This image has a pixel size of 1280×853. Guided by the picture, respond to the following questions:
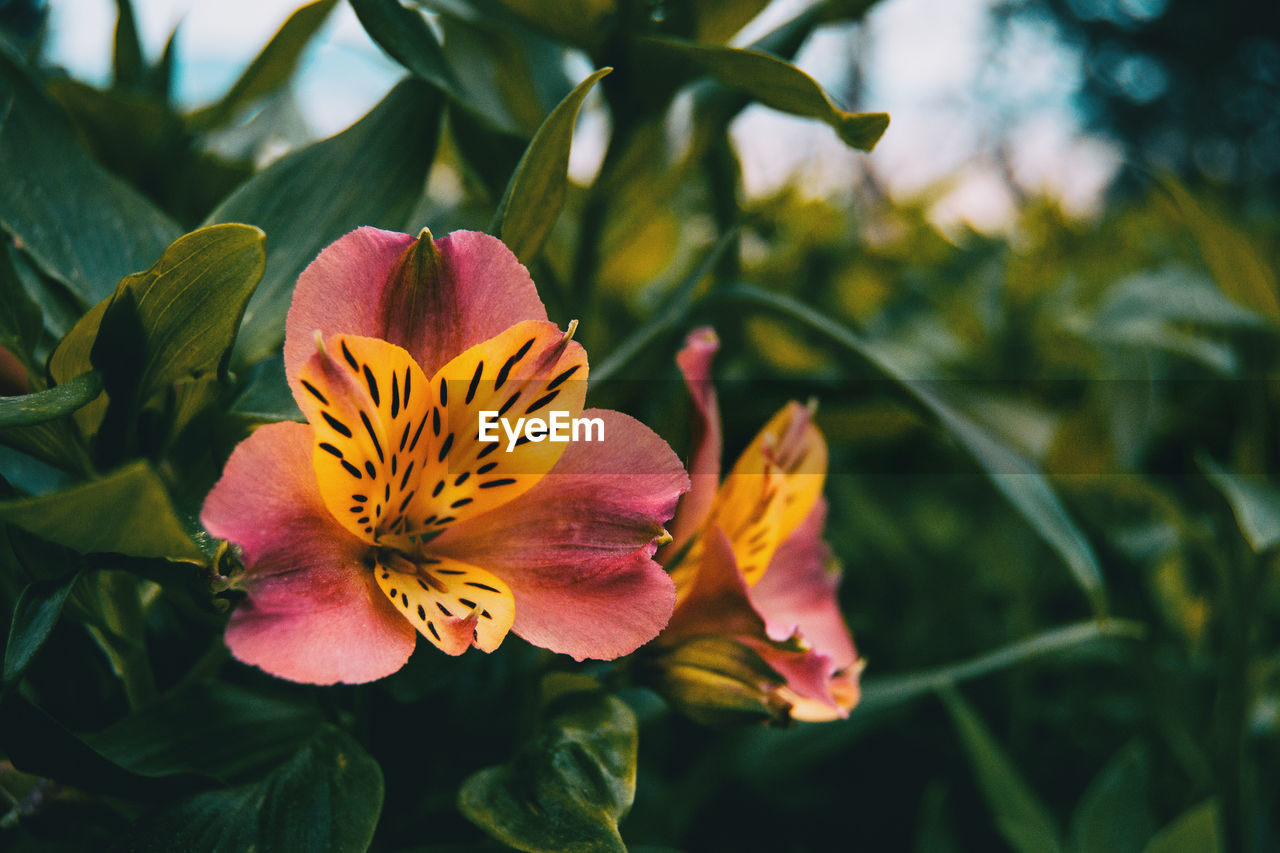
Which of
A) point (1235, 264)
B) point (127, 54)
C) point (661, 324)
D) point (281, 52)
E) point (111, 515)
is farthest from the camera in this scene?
point (1235, 264)

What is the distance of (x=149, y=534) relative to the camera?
282 mm

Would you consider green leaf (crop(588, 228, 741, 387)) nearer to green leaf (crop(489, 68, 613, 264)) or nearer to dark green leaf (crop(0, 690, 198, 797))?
green leaf (crop(489, 68, 613, 264))

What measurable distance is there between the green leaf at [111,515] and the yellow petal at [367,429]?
0.18 feet

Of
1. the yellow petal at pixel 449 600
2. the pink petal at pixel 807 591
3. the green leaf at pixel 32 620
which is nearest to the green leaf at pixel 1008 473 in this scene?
the pink petal at pixel 807 591

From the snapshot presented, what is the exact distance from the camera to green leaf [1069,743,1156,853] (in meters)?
0.73

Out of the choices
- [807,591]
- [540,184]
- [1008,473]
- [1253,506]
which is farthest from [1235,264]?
[540,184]

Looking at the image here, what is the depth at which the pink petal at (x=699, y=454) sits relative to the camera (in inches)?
17.4

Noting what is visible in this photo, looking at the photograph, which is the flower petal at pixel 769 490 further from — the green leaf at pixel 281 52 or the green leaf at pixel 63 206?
the green leaf at pixel 281 52

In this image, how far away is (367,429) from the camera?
33 cm

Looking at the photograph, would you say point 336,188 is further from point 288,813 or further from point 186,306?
point 288,813

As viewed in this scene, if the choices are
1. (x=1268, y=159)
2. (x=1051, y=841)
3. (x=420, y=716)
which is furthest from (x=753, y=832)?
(x=1268, y=159)

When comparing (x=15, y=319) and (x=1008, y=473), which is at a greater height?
(x=15, y=319)

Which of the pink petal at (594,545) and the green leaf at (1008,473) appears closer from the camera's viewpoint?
the pink petal at (594,545)

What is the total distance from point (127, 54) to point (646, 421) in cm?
56
